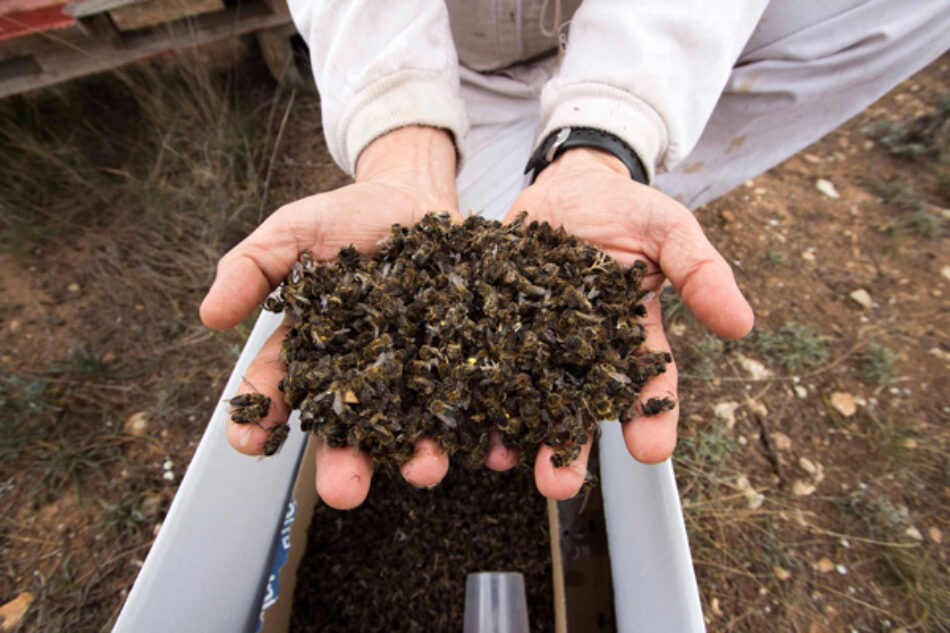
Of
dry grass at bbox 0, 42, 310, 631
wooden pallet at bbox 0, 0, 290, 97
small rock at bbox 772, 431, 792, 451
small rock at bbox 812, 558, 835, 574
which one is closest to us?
small rock at bbox 812, 558, 835, 574

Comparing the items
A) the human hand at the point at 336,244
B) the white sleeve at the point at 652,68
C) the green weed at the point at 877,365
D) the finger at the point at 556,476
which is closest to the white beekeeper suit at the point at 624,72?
the white sleeve at the point at 652,68

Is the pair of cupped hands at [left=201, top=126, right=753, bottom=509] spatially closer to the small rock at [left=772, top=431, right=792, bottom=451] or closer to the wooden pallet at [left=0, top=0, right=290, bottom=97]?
the small rock at [left=772, top=431, right=792, bottom=451]

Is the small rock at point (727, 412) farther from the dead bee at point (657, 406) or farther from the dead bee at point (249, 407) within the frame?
the dead bee at point (249, 407)

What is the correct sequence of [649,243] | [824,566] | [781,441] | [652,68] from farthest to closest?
[781,441] < [824,566] < [652,68] < [649,243]

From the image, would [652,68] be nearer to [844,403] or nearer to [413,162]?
[413,162]

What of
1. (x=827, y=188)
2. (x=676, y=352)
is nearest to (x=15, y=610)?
(x=676, y=352)

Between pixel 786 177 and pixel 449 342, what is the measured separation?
2.50 meters

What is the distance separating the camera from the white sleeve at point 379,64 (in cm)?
188

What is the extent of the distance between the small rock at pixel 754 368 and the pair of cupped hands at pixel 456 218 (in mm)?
876

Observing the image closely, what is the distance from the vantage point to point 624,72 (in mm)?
1742

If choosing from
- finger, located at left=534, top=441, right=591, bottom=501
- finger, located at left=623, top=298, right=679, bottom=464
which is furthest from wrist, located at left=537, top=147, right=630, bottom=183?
→ finger, located at left=534, top=441, right=591, bottom=501

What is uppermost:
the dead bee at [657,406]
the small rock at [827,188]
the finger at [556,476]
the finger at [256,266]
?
the finger at [256,266]

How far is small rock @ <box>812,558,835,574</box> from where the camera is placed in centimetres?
183

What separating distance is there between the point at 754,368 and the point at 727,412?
0.83ft
